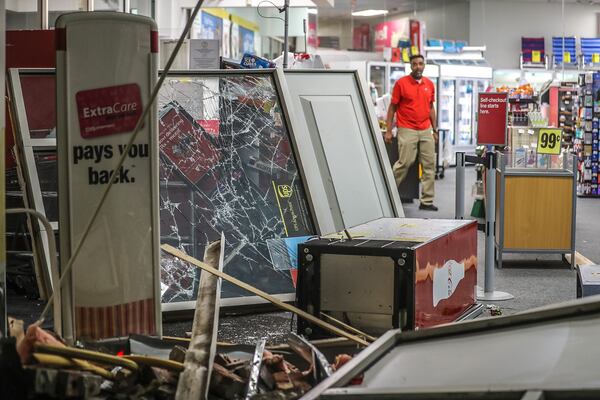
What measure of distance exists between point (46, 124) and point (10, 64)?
1.22m

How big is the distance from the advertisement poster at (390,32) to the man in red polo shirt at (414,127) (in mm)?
15618

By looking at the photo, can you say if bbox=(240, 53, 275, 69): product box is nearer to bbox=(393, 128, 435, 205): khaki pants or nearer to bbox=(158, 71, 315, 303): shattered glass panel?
bbox=(158, 71, 315, 303): shattered glass panel

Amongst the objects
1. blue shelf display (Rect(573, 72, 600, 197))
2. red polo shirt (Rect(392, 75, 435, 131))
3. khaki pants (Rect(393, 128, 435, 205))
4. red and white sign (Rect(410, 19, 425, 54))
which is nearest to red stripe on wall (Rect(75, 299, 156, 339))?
khaki pants (Rect(393, 128, 435, 205))

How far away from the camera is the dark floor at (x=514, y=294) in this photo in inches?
203

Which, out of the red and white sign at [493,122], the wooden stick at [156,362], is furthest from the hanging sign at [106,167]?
the red and white sign at [493,122]

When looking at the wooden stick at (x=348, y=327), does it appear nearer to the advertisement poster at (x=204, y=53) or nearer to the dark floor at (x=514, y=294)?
the dark floor at (x=514, y=294)

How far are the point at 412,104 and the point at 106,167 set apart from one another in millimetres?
7670

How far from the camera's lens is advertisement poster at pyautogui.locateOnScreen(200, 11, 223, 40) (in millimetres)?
13664

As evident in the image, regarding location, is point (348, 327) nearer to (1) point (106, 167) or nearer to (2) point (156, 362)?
(2) point (156, 362)

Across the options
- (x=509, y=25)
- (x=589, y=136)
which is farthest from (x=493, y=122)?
(x=509, y=25)

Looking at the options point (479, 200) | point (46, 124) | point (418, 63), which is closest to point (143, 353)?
point (46, 124)

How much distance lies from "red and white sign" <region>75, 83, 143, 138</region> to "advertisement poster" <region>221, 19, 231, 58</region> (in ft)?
36.5

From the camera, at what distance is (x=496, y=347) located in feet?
9.84

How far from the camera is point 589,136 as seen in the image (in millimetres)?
15078
